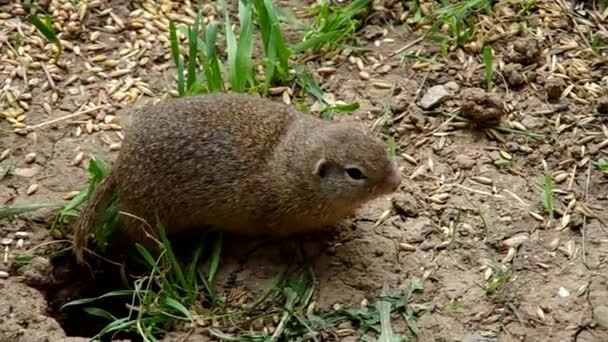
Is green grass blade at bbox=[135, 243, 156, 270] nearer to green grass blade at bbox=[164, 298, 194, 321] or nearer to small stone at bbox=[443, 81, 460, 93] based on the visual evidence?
green grass blade at bbox=[164, 298, 194, 321]

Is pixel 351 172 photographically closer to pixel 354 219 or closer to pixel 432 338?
pixel 354 219

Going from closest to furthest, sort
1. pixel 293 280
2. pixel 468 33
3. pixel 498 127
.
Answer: pixel 293 280 < pixel 498 127 < pixel 468 33

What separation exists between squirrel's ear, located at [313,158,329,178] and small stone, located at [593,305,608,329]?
4.21ft

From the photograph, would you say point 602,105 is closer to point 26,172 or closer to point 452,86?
point 452,86

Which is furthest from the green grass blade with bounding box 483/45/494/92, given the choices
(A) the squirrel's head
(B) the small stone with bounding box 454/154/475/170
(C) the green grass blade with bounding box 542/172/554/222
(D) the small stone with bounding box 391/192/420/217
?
(A) the squirrel's head

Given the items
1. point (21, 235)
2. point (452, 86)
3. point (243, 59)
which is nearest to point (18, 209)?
point (21, 235)

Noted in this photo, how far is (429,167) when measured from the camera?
567 cm

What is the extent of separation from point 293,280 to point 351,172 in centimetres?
54

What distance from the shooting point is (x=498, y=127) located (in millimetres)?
5789

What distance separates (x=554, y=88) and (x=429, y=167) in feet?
2.50

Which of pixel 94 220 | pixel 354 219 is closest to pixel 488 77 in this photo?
pixel 354 219

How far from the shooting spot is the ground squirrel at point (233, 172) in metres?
5.32

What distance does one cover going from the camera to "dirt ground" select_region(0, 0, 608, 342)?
512 centimetres

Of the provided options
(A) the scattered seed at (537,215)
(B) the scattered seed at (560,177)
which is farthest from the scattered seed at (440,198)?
(B) the scattered seed at (560,177)
